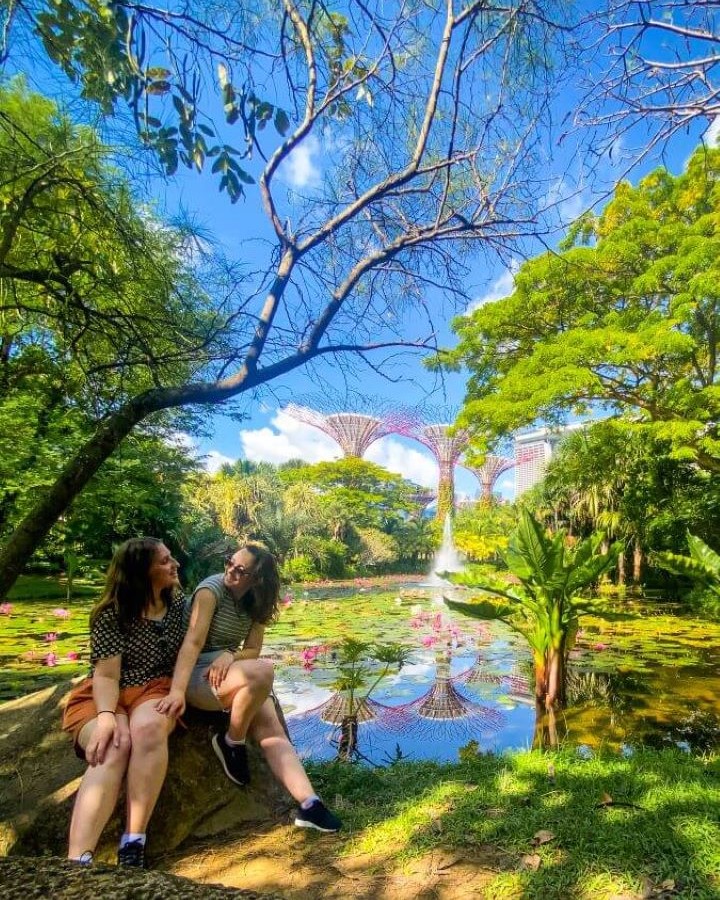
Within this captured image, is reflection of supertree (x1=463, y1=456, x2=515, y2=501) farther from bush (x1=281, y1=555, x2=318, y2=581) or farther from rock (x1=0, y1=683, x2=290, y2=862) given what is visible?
rock (x1=0, y1=683, x2=290, y2=862)

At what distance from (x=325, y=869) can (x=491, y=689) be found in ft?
11.3

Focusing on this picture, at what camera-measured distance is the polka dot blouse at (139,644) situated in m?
1.91

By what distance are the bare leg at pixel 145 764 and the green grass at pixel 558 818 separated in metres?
0.68

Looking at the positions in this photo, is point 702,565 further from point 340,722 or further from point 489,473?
point 489,473

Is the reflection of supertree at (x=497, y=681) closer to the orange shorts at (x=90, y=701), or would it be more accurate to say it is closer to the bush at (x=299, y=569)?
the orange shorts at (x=90, y=701)

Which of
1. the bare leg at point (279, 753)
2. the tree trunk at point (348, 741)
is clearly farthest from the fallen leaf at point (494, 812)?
the tree trunk at point (348, 741)

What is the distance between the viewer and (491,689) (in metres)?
4.77

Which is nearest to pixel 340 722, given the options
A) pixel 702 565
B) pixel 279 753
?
pixel 279 753

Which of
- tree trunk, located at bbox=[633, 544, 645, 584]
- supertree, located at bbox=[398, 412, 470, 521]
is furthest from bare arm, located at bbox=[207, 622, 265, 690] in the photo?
supertree, located at bbox=[398, 412, 470, 521]

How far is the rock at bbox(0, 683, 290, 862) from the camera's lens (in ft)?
5.96

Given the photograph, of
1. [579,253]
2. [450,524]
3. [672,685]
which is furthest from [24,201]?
[450,524]

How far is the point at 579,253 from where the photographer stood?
379 inches

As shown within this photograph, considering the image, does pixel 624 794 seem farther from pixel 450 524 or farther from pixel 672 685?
pixel 450 524

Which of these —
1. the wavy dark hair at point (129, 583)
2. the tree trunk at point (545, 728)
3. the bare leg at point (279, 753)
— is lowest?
the tree trunk at point (545, 728)
